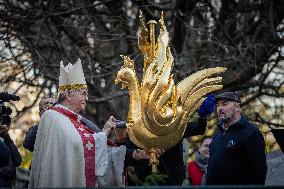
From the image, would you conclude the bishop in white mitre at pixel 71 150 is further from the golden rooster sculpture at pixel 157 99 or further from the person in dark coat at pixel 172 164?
the golden rooster sculpture at pixel 157 99

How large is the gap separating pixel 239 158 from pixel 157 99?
121 cm

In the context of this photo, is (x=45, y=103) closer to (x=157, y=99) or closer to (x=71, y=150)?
(x=71, y=150)

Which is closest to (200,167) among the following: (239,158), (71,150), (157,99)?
(239,158)

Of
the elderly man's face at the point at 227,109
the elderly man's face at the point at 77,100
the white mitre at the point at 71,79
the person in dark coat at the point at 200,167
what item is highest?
the white mitre at the point at 71,79

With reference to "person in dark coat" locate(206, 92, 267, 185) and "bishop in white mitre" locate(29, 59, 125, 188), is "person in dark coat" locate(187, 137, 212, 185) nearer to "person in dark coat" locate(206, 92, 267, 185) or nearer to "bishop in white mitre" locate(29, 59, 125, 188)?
"person in dark coat" locate(206, 92, 267, 185)

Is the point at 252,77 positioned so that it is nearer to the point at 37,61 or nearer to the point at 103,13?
the point at 103,13

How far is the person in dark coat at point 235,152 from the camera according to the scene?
8.32 metres

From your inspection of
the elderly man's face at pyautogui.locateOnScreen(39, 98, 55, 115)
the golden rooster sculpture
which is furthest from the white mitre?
the elderly man's face at pyautogui.locateOnScreen(39, 98, 55, 115)

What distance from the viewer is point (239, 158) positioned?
8.49 m

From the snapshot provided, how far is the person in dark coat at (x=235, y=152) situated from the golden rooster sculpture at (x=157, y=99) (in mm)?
Answer: 626

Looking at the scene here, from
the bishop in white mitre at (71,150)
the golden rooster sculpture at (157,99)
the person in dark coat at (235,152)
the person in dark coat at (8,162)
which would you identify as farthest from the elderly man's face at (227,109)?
the person in dark coat at (8,162)

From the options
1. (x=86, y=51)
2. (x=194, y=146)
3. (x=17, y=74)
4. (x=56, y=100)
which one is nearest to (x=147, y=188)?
(x=56, y=100)

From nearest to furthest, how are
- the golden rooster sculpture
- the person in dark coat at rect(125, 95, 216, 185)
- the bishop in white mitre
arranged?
the golden rooster sculpture
the bishop in white mitre
the person in dark coat at rect(125, 95, 216, 185)

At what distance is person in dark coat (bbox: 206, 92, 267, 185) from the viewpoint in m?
8.32
